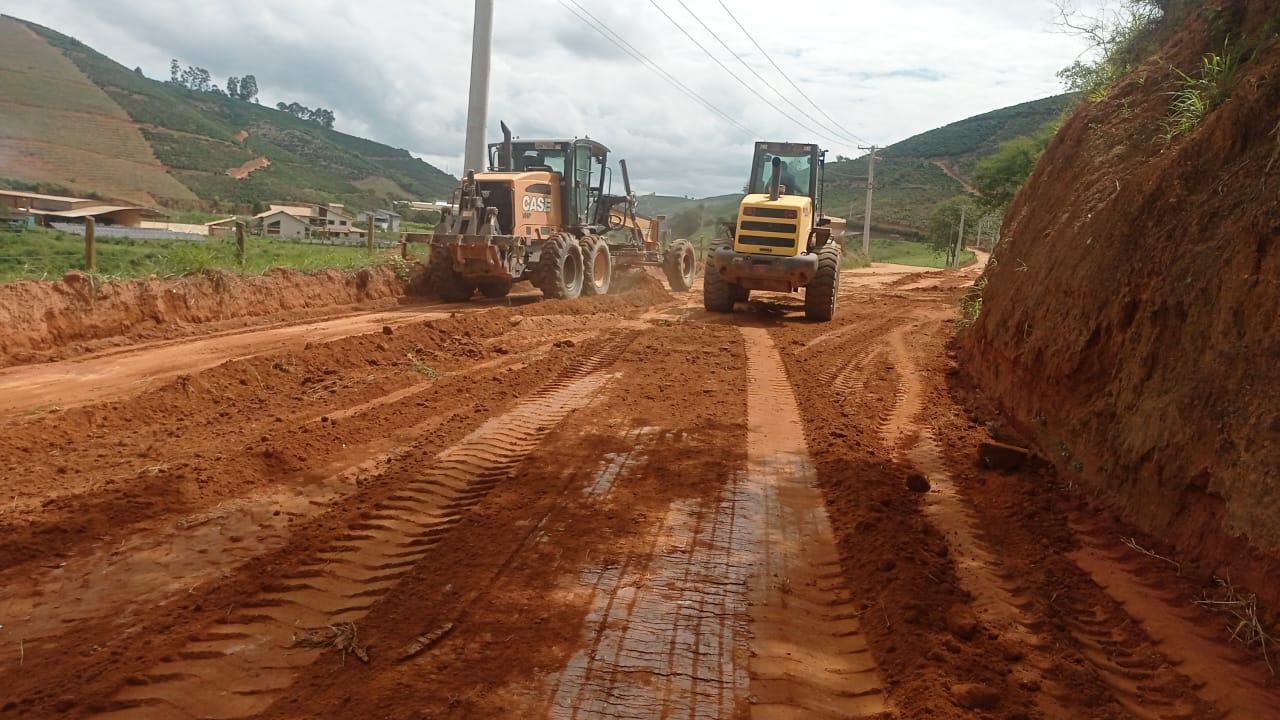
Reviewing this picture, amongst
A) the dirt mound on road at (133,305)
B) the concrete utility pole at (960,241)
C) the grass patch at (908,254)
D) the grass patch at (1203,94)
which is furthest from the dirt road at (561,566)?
the grass patch at (908,254)

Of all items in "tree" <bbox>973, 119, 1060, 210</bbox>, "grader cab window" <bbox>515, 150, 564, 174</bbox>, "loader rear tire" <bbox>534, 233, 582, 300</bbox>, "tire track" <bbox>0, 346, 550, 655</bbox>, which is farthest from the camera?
"tree" <bbox>973, 119, 1060, 210</bbox>

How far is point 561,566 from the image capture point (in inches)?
161

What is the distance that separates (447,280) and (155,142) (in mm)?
62553

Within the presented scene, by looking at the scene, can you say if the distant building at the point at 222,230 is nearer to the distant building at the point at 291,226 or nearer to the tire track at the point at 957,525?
the distant building at the point at 291,226

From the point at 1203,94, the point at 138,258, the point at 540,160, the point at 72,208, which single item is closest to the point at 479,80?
the point at 540,160

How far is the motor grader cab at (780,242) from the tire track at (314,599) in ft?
25.8

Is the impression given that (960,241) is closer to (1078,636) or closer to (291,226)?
(291,226)

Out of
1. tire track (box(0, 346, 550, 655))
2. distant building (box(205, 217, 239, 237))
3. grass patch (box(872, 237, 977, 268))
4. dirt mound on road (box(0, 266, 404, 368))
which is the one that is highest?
grass patch (box(872, 237, 977, 268))

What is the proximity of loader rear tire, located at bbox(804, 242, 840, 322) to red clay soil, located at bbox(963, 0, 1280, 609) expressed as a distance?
18.0 feet

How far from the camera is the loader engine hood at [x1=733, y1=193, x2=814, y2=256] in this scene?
13328 millimetres

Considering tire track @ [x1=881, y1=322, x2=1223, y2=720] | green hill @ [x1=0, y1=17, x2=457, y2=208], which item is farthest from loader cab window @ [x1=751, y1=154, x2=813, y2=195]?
green hill @ [x1=0, y1=17, x2=457, y2=208]

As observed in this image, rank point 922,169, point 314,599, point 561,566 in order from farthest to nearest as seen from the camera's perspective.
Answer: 1. point 922,169
2. point 561,566
3. point 314,599

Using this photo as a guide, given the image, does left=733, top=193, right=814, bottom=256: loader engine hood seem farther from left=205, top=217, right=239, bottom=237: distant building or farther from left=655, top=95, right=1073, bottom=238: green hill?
left=655, top=95, right=1073, bottom=238: green hill

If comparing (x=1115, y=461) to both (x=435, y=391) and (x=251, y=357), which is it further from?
(x=251, y=357)
